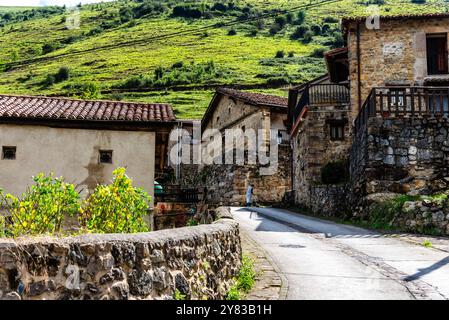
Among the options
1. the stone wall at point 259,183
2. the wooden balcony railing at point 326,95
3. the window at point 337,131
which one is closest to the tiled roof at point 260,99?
the stone wall at point 259,183

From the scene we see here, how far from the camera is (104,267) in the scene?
3.88m

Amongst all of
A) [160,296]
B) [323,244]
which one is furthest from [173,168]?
[160,296]

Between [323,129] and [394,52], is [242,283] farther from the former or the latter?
[394,52]

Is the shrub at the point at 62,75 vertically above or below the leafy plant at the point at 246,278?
above

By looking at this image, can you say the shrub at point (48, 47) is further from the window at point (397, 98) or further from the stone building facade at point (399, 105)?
the window at point (397, 98)

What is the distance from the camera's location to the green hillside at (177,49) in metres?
65.1

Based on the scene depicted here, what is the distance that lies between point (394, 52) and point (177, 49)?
72531mm

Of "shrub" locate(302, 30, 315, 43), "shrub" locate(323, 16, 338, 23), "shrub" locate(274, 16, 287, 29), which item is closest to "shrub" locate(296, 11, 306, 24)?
"shrub" locate(274, 16, 287, 29)

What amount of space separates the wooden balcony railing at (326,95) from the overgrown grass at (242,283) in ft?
54.4

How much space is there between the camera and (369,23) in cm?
2138

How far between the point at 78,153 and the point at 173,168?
29.4 m

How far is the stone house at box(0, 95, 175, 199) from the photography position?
13.9 m

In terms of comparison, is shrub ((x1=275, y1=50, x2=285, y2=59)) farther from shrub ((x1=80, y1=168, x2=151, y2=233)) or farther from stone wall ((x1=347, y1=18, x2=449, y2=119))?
shrub ((x1=80, y1=168, x2=151, y2=233))
